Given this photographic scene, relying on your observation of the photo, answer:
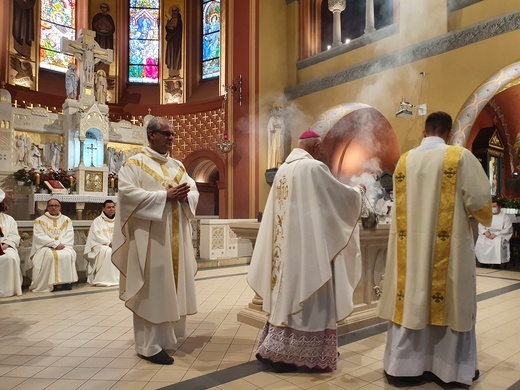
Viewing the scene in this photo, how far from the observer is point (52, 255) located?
6.25 m

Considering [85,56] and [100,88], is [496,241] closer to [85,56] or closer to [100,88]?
[100,88]

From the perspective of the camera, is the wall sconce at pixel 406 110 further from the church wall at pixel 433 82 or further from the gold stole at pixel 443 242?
the gold stole at pixel 443 242

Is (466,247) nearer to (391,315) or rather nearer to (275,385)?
(391,315)

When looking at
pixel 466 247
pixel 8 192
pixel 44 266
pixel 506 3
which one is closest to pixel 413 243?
pixel 466 247

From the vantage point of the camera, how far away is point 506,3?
7852 millimetres

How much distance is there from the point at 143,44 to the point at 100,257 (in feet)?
38.2

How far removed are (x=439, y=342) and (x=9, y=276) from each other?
5.43m

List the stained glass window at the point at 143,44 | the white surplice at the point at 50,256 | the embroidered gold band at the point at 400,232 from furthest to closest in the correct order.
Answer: the stained glass window at the point at 143,44
the white surplice at the point at 50,256
the embroidered gold band at the point at 400,232

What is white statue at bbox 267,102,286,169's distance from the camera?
11688 mm

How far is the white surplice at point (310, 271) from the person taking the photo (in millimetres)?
2939

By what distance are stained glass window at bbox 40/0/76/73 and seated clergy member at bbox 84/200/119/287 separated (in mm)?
9923

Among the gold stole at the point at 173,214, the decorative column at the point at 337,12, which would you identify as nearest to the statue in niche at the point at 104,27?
the decorative column at the point at 337,12

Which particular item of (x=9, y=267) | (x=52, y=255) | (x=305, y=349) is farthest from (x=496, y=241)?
(x=9, y=267)

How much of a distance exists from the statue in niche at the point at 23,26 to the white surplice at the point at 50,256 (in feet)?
31.4
